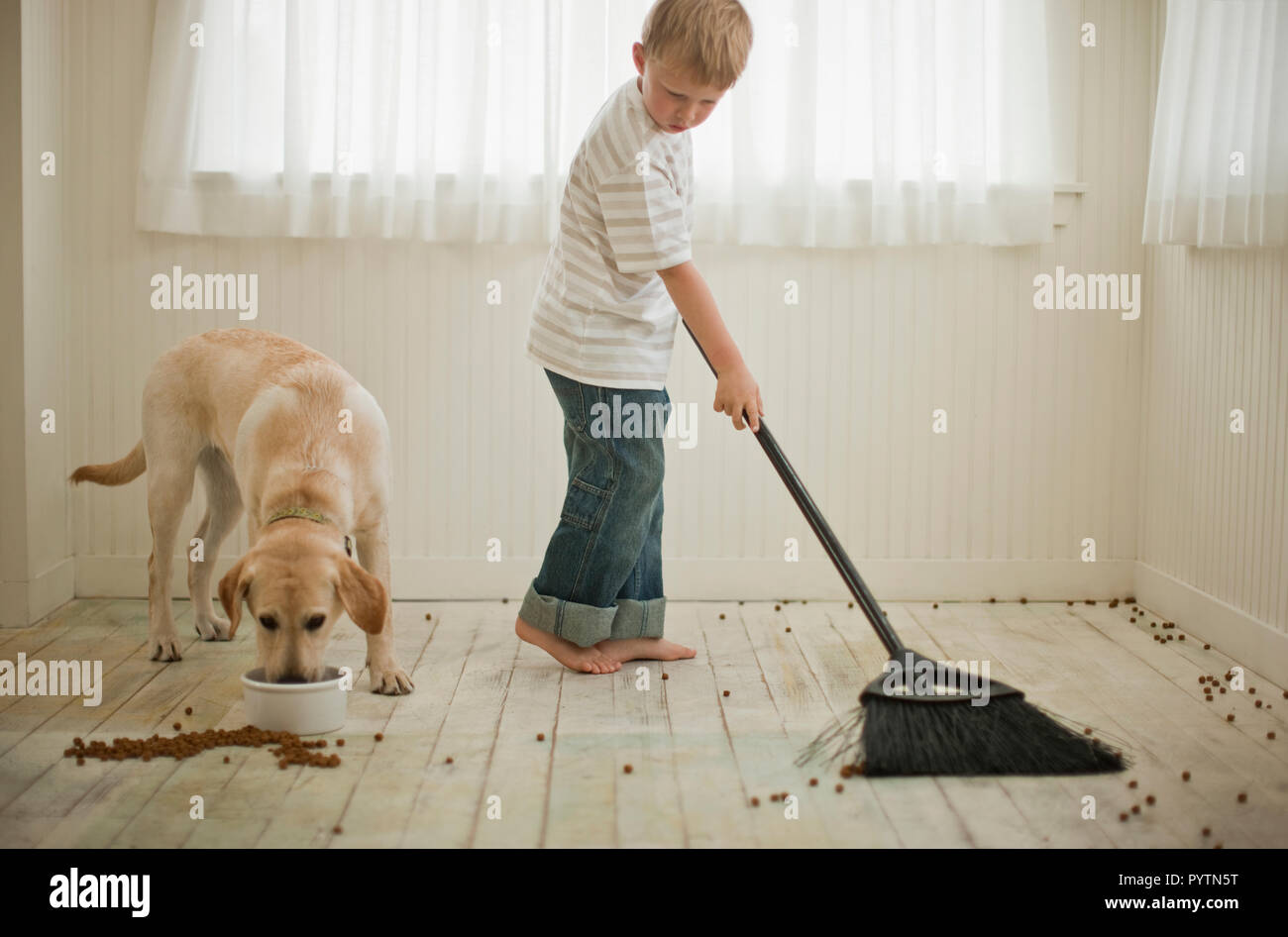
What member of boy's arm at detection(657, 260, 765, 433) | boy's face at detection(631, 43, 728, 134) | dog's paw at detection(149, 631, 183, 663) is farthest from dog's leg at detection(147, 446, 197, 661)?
boy's face at detection(631, 43, 728, 134)

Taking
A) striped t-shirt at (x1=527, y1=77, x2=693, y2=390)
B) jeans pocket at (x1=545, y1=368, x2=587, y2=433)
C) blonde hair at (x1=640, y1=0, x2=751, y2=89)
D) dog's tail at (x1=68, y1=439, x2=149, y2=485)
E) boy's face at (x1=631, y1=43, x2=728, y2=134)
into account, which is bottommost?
dog's tail at (x1=68, y1=439, x2=149, y2=485)

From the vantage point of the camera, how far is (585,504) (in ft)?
8.16

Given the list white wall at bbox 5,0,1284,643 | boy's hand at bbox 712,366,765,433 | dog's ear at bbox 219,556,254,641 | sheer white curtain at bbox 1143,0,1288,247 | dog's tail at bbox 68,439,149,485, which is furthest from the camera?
white wall at bbox 5,0,1284,643

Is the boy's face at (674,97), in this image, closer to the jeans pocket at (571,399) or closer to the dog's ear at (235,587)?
the jeans pocket at (571,399)

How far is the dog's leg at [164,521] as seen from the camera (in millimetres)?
2586

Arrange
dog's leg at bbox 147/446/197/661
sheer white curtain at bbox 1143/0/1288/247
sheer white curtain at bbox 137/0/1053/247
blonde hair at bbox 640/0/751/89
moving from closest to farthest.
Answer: blonde hair at bbox 640/0/751/89 → sheer white curtain at bbox 1143/0/1288/247 → dog's leg at bbox 147/446/197/661 → sheer white curtain at bbox 137/0/1053/247

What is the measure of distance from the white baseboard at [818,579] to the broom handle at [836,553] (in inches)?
40.7

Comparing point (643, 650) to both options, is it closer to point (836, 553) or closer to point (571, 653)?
point (571, 653)

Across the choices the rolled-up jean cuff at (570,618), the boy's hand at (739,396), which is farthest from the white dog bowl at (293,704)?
the boy's hand at (739,396)

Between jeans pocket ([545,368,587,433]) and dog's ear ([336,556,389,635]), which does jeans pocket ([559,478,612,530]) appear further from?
dog's ear ([336,556,389,635])

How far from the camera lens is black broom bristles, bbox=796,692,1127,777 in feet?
6.15

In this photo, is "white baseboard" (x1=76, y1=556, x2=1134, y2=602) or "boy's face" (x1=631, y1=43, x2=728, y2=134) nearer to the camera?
"boy's face" (x1=631, y1=43, x2=728, y2=134)

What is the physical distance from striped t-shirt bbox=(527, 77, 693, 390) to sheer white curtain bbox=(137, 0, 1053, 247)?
635 mm

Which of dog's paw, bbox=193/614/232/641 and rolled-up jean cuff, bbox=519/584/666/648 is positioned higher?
rolled-up jean cuff, bbox=519/584/666/648
